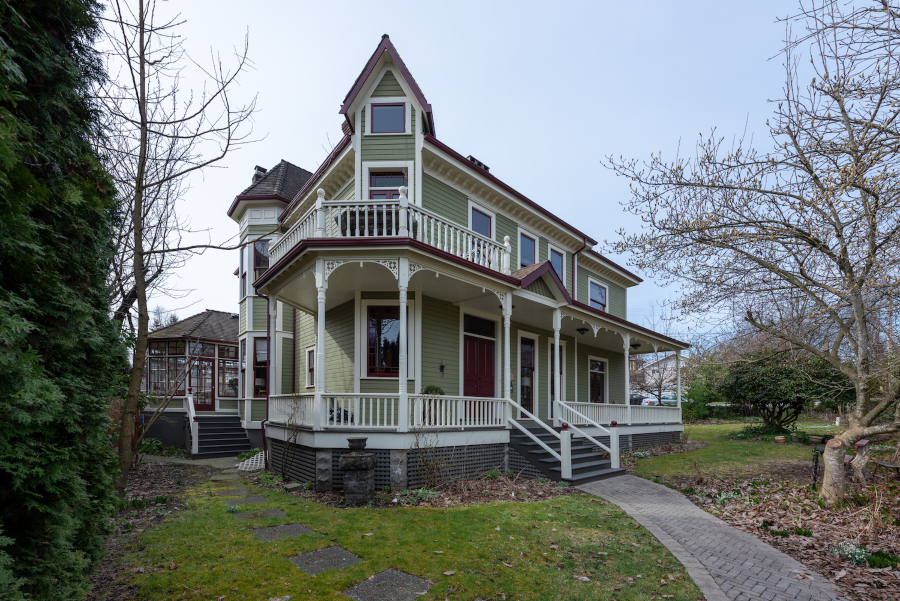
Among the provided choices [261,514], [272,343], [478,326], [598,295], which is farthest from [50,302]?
[598,295]

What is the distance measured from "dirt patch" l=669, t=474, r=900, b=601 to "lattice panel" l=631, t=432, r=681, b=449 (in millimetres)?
5393

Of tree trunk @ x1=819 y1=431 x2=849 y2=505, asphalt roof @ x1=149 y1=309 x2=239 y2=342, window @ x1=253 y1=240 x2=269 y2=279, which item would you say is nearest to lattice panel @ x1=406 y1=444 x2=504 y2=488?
tree trunk @ x1=819 y1=431 x2=849 y2=505

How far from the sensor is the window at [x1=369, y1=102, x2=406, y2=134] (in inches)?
464

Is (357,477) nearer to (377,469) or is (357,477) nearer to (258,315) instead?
(377,469)

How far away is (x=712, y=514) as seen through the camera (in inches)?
306

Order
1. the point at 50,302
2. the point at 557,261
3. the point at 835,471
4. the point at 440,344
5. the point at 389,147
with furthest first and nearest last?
the point at 557,261 < the point at 440,344 < the point at 389,147 < the point at 835,471 < the point at 50,302

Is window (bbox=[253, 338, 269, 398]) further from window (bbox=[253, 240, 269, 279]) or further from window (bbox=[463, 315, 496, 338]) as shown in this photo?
window (bbox=[463, 315, 496, 338])

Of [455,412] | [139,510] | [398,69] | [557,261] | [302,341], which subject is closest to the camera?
[139,510]

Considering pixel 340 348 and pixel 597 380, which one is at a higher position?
pixel 340 348

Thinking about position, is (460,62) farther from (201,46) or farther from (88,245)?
(88,245)

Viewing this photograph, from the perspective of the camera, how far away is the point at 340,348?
39.8ft

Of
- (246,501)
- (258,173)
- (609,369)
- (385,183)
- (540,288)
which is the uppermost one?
(258,173)

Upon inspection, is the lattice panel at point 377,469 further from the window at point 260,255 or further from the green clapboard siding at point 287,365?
the window at point 260,255

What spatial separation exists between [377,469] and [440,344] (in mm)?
3915
